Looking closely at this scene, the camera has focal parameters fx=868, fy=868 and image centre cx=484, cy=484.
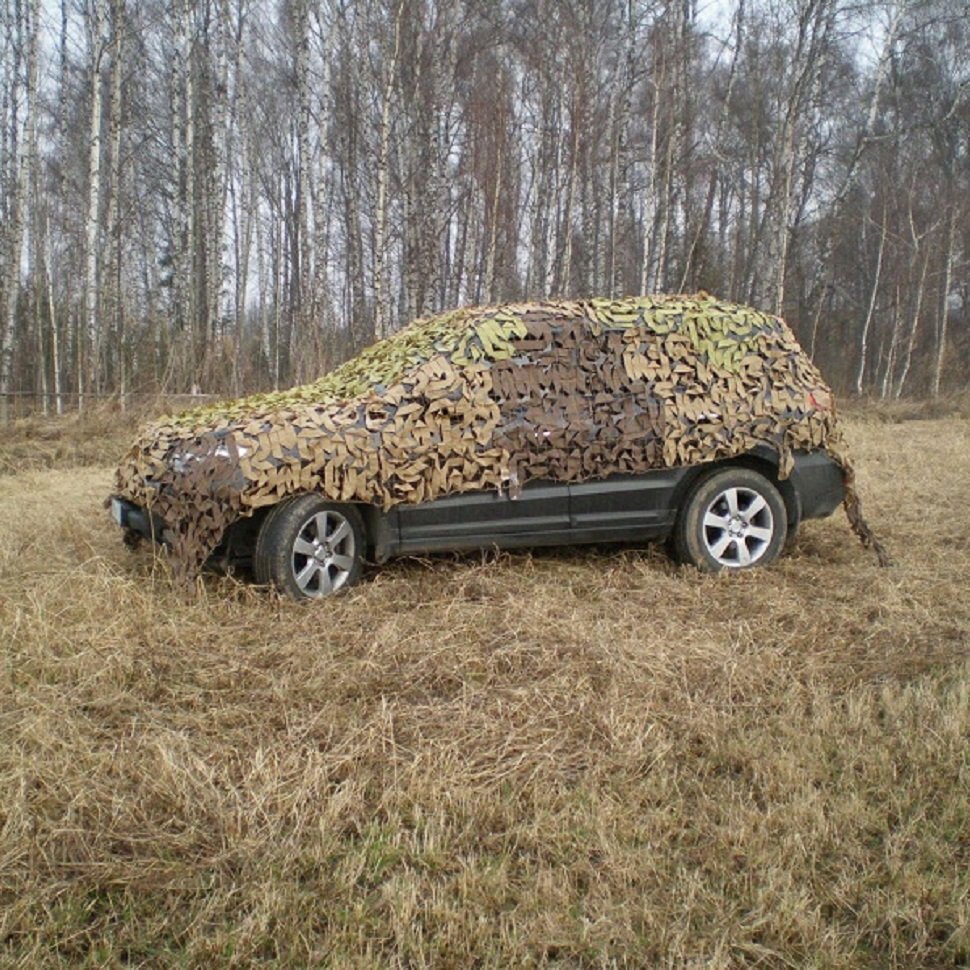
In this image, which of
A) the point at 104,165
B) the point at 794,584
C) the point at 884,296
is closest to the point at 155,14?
the point at 104,165

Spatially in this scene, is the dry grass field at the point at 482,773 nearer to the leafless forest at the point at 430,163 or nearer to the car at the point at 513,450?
Answer: the car at the point at 513,450

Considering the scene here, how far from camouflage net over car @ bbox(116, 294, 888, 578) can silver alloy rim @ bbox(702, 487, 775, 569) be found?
0.28 metres

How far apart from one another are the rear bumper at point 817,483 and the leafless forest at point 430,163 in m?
9.15

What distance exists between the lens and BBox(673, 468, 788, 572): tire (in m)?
5.58

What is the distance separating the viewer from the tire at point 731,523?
558 cm

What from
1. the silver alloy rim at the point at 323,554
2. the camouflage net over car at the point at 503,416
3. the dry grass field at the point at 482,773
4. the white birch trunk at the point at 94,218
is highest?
the white birch trunk at the point at 94,218

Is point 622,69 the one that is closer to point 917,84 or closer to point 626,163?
point 626,163

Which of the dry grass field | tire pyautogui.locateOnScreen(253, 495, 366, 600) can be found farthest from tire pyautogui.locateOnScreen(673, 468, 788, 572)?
tire pyautogui.locateOnScreen(253, 495, 366, 600)

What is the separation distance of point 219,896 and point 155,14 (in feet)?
68.8

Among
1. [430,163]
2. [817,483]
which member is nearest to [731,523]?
[817,483]

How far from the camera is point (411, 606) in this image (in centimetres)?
478

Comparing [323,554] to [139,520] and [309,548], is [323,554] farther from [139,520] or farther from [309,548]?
[139,520]

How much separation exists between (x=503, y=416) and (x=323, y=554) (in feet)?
4.38

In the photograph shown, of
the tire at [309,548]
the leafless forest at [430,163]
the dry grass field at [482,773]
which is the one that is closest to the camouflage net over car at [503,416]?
the tire at [309,548]
